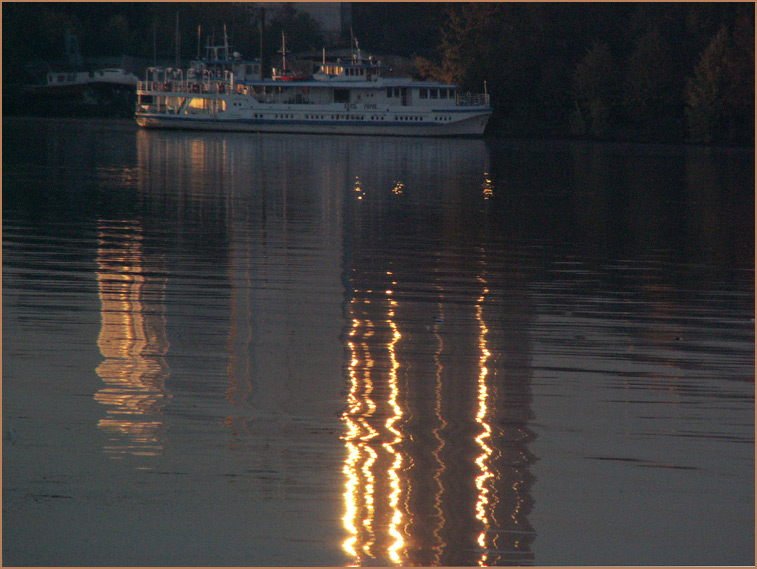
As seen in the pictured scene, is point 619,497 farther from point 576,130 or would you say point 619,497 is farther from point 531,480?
point 576,130

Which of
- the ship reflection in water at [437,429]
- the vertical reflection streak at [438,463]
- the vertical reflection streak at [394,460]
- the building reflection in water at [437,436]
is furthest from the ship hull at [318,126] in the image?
the vertical reflection streak at [438,463]

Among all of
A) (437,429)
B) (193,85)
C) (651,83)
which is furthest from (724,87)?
(437,429)

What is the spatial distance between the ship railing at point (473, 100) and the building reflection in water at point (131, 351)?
47.6 m

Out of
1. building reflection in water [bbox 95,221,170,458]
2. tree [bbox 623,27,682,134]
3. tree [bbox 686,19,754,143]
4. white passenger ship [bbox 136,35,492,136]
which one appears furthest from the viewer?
white passenger ship [bbox 136,35,492,136]

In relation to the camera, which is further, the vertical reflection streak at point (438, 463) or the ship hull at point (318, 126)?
the ship hull at point (318, 126)

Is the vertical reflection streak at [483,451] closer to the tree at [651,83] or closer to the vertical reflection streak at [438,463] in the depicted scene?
the vertical reflection streak at [438,463]

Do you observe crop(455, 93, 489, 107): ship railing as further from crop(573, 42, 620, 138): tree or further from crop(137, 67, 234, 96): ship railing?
crop(137, 67, 234, 96): ship railing

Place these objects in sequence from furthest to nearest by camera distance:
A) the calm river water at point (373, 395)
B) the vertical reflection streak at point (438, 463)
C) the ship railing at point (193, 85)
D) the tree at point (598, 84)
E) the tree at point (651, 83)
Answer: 1. the ship railing at point (193, 85)
2. the tree at point (598, 84)
3. the tree at point (651, 83)
4. the calm river water at point (373, 395)
5. the vertical reflection streak at point (438, 463)

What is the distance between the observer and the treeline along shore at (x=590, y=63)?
2076 inches

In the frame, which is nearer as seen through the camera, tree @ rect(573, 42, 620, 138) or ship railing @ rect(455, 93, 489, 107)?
tree @ rect(573, 42, 620, 138)

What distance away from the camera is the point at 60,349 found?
7.13m

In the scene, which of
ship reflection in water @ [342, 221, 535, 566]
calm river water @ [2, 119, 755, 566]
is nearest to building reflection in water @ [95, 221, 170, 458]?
calm river water @ [2, 119, 755, 566]

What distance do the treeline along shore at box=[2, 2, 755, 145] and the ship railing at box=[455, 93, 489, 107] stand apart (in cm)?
195

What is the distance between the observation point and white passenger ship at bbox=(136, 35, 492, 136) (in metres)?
57.2
